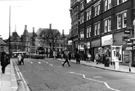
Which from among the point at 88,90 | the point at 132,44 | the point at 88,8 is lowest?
the point at 88,90

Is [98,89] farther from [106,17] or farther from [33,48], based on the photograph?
[33,48]

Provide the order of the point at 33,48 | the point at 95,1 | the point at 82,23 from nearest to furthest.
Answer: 1. the point at 95,1
2. the point at 82,23
3. the point at 33,48

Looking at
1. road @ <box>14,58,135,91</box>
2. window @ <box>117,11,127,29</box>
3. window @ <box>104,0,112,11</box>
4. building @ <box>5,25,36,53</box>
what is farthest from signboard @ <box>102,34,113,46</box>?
building @ <box>5,25,36,53</box>

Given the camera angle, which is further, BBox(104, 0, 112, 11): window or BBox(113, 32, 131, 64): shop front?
BBox(104, 0, 112, 11): window

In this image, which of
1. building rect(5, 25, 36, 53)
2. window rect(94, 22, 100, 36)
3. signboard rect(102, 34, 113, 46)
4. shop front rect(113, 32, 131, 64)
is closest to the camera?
shop front rect(113, 32, 131, 64)

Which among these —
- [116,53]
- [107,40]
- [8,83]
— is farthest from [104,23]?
[8,83]

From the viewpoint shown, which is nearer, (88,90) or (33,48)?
(88,90)

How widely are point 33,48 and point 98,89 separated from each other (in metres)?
126

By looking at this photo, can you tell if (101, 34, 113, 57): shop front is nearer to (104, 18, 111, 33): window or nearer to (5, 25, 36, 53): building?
(104, 18, 111, 33): window

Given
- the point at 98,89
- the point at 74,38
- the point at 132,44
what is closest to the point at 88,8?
the point at 74,38

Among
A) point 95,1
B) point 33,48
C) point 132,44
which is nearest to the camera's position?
point 132,44

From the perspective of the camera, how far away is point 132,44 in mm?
19922

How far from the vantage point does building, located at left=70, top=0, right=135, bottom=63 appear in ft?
96.0

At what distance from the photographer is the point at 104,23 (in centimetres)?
3656
